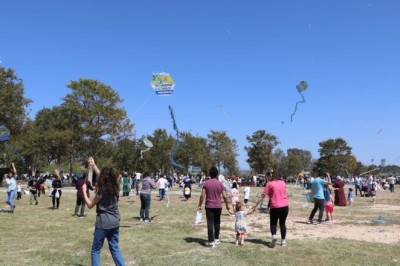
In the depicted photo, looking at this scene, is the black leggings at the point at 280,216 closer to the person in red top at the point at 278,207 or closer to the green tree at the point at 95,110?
the person in red top at the point at 278,207

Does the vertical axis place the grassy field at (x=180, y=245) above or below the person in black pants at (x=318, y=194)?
below

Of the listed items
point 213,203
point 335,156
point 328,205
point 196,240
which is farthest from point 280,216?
point 335,156

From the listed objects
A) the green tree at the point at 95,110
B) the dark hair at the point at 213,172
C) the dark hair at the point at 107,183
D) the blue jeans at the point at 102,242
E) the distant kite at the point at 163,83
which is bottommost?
the blue jeans at the point at 102,242

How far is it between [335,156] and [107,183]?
261 ft

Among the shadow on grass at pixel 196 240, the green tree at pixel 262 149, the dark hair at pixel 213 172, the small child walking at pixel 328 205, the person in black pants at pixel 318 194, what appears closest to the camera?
the dark hair at pixel 213 172

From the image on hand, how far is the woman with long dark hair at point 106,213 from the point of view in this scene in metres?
6.84

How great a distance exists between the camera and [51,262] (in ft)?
27.7

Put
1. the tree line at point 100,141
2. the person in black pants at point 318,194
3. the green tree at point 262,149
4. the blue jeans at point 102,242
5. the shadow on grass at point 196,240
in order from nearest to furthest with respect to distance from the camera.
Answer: the blue jeans at point 102,242
the shadow on grass at point 196,240
the person in black pants at point 318,194
the tree line at point 100,141
the green tree at point 262,149

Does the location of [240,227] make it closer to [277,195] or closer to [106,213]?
[277,195]

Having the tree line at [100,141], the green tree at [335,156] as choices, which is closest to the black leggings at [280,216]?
the tree line at [100,141]

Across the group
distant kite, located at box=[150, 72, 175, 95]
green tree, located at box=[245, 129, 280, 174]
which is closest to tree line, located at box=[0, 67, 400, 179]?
green tree, located at box=[245, 129, 280, 174]

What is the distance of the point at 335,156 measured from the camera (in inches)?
3204

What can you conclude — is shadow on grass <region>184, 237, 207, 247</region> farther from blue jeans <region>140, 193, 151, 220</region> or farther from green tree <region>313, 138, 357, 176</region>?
green tree <region>313, 138, 357, 176</region>

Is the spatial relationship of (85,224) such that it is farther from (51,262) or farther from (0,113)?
(0,113)
